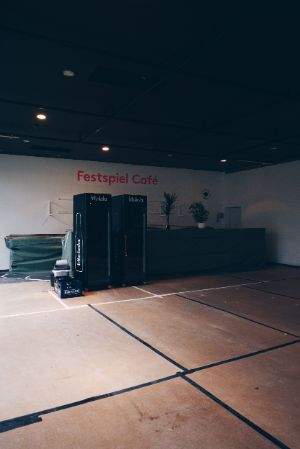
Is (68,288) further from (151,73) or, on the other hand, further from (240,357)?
(151,73)

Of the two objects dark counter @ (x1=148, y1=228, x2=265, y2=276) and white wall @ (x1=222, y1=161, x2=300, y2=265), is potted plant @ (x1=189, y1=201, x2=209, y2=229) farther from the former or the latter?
white wall @ (x1=222, y1=161, x2=300, y2=265)

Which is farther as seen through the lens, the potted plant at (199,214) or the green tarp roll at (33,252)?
the potted plant at (199,214)

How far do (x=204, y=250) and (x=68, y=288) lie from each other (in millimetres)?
3893

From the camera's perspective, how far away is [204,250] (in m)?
8.13

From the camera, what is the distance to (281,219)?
9.53 m

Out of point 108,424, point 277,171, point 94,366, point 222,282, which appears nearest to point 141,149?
point 222,282

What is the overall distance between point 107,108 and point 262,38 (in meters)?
2.69

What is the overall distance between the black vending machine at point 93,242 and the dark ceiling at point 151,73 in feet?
4.87

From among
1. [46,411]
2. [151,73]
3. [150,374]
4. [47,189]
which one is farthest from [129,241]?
[46,411]

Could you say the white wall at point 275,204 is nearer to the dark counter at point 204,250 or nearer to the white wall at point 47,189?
the dark counter at point 204,250

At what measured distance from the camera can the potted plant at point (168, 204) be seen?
9.91 m

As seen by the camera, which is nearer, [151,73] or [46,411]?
[46,411]

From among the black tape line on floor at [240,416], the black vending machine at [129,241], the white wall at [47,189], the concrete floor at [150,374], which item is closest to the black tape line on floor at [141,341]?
→ the concrete floor at [150,374]

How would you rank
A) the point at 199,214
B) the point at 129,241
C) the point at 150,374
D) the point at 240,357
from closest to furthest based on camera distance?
the point at 150,374, the point at 240,357, the point at 129,241, the point at 199,214
